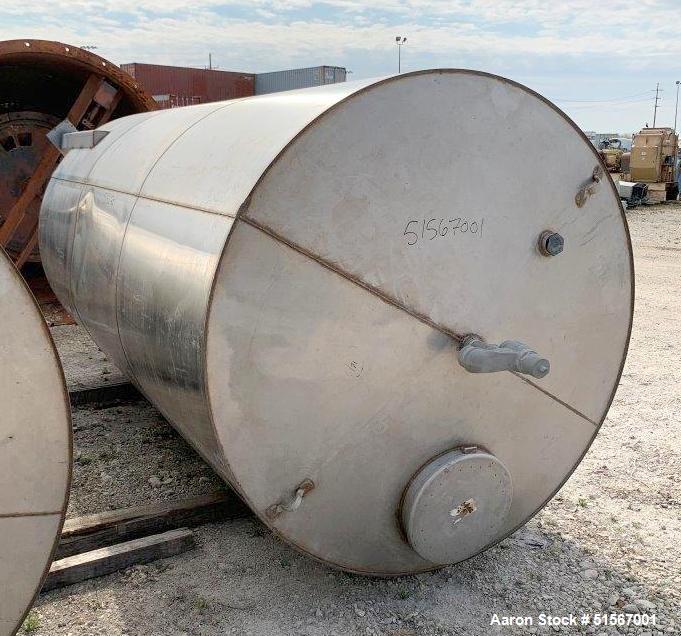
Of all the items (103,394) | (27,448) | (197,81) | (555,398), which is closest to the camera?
(27,448)

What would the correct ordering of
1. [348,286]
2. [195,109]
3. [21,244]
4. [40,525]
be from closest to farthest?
[40,525]
[348,286]
[195,109]
[21,244]

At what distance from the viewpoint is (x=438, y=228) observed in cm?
226

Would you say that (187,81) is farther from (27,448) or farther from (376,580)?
(27,448)

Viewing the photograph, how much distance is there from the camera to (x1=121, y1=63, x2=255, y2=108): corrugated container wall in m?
14.9

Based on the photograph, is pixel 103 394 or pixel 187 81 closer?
pixel 103 394

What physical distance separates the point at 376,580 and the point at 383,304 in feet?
3.76

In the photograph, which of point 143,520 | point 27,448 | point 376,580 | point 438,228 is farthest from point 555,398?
point 27,448

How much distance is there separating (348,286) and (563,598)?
1.49 m

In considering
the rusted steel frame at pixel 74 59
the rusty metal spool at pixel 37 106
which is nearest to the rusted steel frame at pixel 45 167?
the rusty metal spool at pixel 37 106

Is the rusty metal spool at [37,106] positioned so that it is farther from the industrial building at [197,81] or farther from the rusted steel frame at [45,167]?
the industrial building at [197,81]

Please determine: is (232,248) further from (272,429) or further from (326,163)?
(272,429)

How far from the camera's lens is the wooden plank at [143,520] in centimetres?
275

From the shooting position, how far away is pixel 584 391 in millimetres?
2711

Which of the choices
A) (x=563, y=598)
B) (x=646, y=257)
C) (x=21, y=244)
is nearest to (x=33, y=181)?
(x=21, y=244)
